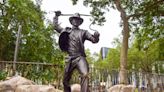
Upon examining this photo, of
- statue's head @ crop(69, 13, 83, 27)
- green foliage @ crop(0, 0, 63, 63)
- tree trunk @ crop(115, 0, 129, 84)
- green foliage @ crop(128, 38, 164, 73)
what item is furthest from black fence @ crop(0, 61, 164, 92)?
green foliage @ crop(128, 38, 164, 73)

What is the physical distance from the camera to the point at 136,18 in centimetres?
1891

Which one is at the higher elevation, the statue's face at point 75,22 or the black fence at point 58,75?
the statue's face at point 75,22

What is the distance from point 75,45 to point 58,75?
702 cm

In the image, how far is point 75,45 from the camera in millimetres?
6504

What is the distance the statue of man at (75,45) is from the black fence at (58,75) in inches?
253

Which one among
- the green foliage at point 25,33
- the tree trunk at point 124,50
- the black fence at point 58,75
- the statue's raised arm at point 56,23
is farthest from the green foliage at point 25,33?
the statue's raised arm at point 56,23

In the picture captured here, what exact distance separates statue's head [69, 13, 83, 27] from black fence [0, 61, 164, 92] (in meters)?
6.40

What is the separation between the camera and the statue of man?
6176 mm

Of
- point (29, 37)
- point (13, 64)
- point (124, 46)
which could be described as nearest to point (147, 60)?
point (29, 37)

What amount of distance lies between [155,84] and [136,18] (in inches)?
162

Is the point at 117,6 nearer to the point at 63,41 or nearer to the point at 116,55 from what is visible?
the point at 63,41

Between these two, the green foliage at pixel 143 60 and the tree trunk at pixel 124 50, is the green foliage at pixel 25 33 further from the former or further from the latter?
the green foliage at pixel 143 60

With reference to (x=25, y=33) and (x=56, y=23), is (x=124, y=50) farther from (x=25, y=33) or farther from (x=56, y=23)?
(x=56, y=23)

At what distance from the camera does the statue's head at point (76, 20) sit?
6734 millimetres
